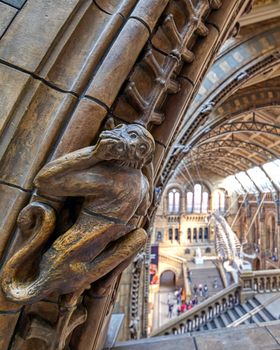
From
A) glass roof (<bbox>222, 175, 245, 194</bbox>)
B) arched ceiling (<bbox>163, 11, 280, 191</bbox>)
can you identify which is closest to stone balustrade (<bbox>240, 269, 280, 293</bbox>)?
arched ceiling (<bbox>163, 11, 280, 191</bbox>)

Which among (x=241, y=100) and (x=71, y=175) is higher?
(x=241, y=100)

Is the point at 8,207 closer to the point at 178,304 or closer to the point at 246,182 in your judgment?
the point at 178,304

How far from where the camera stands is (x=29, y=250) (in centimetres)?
66

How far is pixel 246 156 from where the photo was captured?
659 inches

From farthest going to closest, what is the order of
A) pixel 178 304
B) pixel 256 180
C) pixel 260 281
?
pixel 256 180, pixel 178 304, pixel 260 281

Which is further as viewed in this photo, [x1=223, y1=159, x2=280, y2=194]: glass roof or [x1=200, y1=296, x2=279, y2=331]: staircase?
[x1=223, y1=159, x2=280, y2=194]: glass roof

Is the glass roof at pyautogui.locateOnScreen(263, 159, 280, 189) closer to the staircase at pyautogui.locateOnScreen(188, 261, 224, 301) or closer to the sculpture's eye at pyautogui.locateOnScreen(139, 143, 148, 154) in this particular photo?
the staircase at pyautogui.locateOnScreen(188, 261, 224, 301)

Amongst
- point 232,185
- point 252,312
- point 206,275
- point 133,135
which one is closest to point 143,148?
point 133,135

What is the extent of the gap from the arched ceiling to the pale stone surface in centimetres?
110

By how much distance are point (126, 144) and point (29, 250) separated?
431mm

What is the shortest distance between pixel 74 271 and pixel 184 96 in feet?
2.87

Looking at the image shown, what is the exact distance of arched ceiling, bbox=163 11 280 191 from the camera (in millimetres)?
3936

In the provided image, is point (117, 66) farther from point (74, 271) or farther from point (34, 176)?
point (74, 271)

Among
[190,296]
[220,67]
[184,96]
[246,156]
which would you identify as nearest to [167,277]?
[190,296]
